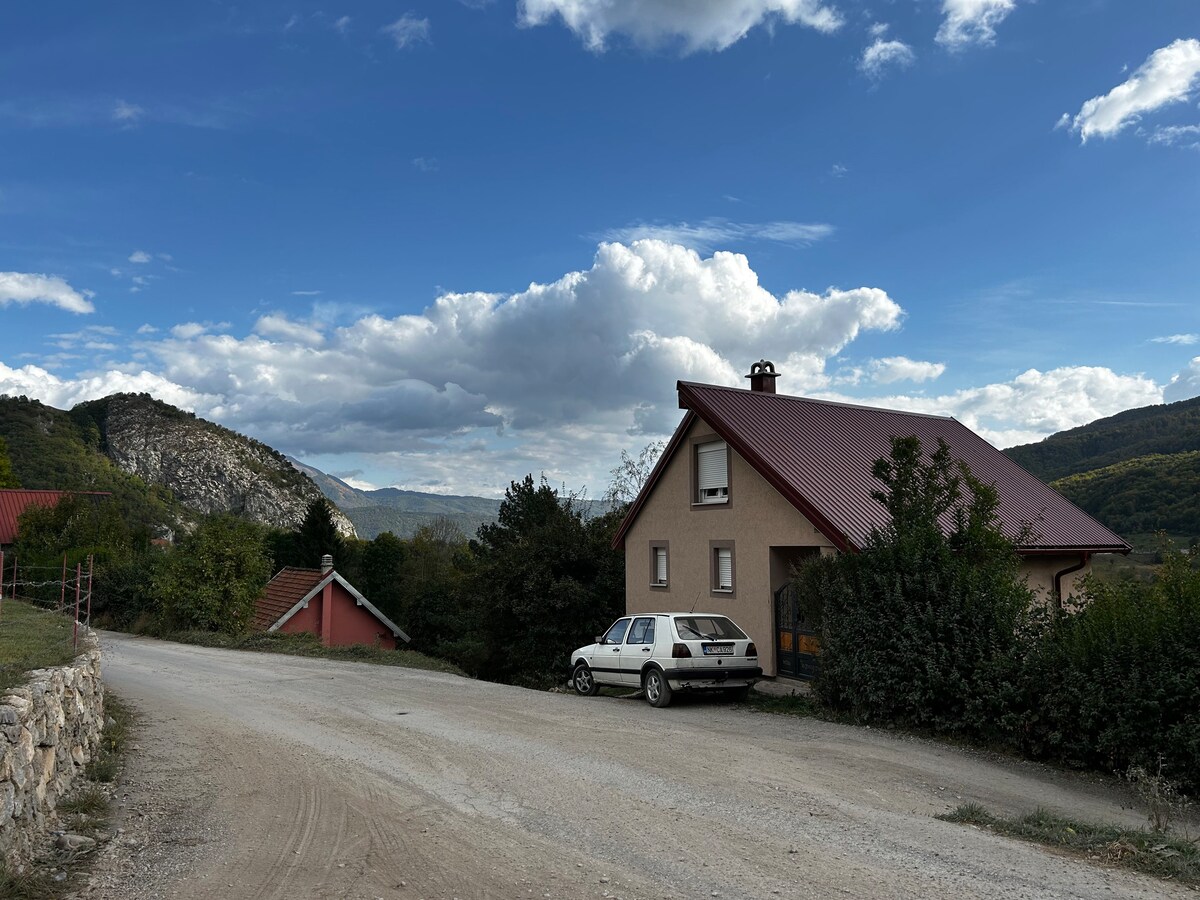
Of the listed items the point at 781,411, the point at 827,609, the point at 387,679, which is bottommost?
the point at 387,679

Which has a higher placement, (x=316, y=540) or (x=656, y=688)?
(x=316, y=540)

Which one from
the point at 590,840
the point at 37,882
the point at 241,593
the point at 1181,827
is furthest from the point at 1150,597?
the point at 241,593

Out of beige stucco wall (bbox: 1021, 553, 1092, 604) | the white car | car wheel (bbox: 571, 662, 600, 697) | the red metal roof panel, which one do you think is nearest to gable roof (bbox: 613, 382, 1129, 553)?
the red metal roof panel

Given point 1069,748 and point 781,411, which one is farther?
point 781,411

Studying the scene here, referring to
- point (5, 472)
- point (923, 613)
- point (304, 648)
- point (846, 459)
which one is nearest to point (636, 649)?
point (923, 613)

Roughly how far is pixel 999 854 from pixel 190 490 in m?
111

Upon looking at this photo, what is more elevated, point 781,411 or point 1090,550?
point 781,411

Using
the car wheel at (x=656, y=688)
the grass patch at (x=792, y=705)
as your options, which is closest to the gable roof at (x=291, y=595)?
the car wheel at (x=656, y=688)

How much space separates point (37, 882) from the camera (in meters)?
5.58

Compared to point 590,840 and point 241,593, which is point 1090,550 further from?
point 241,593

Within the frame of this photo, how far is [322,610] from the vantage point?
108 feet

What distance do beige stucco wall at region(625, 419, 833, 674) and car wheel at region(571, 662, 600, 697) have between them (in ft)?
13.4

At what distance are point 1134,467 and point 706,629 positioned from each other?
32472 millimetres

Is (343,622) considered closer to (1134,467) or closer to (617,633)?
(617,633)
